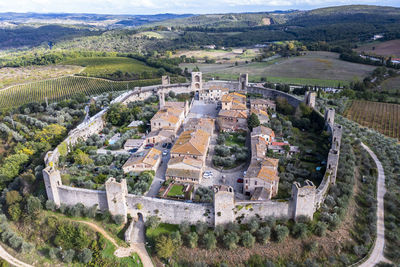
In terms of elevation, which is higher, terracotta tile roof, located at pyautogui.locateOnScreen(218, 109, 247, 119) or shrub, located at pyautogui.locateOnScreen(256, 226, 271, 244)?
terracotta tile roof, located at pyautogui.locateOnScreen(218, 109, 247, 119)

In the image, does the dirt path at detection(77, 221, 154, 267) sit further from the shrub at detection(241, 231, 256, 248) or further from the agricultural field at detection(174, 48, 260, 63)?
the agricultural field at detection(174, 48, 260, 63)

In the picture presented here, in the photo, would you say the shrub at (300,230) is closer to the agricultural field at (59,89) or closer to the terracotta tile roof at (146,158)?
the terracotta tile roof at (146,158)

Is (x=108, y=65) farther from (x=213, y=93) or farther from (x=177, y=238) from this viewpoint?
(x=177, y=238)

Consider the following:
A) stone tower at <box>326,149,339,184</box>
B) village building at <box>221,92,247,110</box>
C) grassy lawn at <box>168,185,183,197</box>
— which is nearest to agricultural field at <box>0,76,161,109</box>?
village building at <box>221,92,247,110</box>

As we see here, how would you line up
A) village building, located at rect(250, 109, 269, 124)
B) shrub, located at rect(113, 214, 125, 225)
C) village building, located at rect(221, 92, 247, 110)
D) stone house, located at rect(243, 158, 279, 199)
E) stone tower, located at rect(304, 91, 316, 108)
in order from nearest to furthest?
shrub, located at rect(113, 214, 125, 225)
stone house, located at rect(243, 158, 279, 199)
village building, located at rect(250, 109, 269, 124)
village building, located at rect(221, 92, 247, 110)
stone tower, located at rect(304, 91, 316, 108)

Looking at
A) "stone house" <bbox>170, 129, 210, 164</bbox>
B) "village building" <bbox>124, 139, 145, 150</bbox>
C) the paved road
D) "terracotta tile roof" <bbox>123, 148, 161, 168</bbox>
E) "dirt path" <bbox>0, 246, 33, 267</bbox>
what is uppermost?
"stone house" <bbox>170, 129, 210, 164</bbox>

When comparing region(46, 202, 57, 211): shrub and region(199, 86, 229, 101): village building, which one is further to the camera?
region(199, 86, 229, 101): village building

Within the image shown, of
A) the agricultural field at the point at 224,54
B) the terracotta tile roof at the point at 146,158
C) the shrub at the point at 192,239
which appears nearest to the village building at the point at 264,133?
the terracotta tile roof at the point at 146,158
